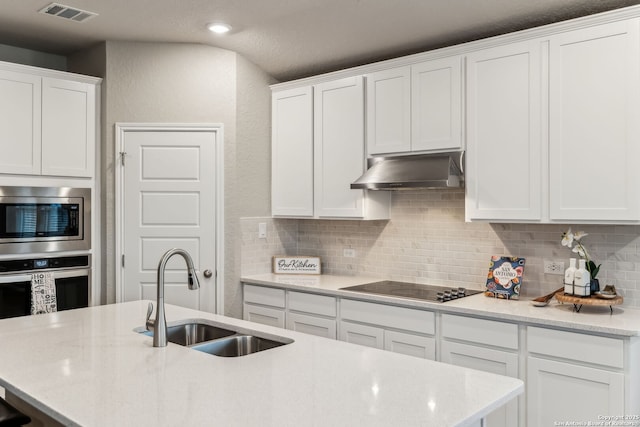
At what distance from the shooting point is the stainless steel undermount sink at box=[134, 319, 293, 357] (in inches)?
92.0

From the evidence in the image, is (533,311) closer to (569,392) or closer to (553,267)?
(569,392)

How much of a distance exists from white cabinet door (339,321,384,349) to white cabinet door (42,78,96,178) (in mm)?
2189

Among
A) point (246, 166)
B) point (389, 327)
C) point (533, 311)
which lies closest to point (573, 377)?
point (533, 311)

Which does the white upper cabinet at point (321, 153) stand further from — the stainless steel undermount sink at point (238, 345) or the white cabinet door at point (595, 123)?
the stainless steel undermount sink at point (238, 345)

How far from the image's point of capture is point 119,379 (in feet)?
5.83

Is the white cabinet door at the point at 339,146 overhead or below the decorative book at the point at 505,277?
overhead

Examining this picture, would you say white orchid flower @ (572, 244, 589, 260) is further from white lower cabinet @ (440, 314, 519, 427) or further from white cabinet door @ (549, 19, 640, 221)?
white lower cabinet @ (440, 314, 519, 427)

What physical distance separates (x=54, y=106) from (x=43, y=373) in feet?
8.21

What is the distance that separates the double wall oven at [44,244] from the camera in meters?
3.56

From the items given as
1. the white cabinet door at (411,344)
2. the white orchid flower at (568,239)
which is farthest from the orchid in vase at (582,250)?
the white cabinet door at (411,344)

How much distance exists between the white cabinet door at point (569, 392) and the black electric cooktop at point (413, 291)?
66cm

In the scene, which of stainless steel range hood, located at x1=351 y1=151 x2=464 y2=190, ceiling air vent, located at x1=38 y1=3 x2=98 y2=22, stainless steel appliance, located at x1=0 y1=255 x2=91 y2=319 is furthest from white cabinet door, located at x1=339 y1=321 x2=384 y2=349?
ceiling air vent, located at x1=38 y1=3 x2=98 y2=22

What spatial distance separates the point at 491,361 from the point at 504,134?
1.31 metres

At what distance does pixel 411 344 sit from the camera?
3289 mm
